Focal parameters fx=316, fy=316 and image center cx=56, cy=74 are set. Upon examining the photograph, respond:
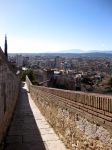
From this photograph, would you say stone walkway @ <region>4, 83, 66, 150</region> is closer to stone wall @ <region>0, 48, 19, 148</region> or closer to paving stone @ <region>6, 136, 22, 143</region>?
paving stone @ <region>6, 136, 22, 143</region>

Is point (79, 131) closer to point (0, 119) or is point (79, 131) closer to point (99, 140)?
point (99, 140)

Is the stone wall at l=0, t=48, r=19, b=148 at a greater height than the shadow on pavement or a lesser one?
greater

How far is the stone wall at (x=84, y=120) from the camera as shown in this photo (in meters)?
5.75

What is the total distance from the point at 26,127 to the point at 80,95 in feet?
21.6

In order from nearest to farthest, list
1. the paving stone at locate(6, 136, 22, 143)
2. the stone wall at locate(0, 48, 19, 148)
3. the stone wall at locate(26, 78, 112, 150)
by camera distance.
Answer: the stone wall at locate(26, 78, 112, 150) → the stone wall at locate(0, 48, 19, 148) → the paving stone at locate(6, 136, 22, 143)

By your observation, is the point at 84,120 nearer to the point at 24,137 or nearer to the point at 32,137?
the point at 32,137

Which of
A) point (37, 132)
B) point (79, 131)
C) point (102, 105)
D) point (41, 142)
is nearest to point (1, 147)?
point (41, 142)

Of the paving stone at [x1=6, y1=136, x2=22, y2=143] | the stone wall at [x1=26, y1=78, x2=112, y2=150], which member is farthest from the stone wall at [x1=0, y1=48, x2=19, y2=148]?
the stone wall at [x1=26, y1=78, x2=112, y2=150]

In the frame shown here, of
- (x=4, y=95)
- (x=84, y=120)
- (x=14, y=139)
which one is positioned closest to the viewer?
(x=84, y=120)

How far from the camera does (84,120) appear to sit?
7.23 metres

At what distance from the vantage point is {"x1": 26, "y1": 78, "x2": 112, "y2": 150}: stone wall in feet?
18.9

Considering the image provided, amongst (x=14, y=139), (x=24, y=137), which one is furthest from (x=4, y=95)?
(x=24, y=137)

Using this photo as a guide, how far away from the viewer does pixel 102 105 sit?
5840mm

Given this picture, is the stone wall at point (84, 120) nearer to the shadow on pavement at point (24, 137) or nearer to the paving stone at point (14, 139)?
the shadow on pavement at point (24, 137)
